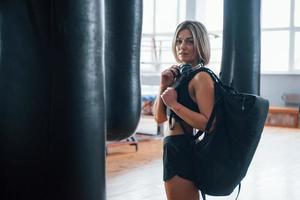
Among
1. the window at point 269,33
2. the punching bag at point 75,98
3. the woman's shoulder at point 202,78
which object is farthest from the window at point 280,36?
the punching bag at point 75,98

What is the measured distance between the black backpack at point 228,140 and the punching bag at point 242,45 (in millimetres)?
554

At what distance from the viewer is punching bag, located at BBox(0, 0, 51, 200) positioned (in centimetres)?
110

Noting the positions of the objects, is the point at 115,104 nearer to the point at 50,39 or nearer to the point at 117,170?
the point at 50,39

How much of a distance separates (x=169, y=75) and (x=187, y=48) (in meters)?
0.13

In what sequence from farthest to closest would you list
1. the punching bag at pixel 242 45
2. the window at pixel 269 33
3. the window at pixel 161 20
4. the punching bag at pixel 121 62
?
the window at pixel 161 20 → the window at pixel 269 33 → the punching bag at pixel 242 45 → the punching bag at pixel 121 62

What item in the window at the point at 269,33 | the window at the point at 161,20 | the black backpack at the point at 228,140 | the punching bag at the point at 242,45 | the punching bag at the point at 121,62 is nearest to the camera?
the black backpack at the point at 228,140

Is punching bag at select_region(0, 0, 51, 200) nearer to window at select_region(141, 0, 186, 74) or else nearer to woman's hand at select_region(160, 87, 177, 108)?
woman's hand at select_region(160, 87, 177, 108)

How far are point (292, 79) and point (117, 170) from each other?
6.29 meters

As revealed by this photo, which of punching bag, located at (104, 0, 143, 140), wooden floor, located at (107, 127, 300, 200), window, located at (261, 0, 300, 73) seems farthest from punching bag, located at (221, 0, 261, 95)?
window, located at (261, 0, 300, 73)

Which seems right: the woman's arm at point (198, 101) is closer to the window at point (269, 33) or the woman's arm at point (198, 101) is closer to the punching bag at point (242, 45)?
the punching bag at point (242, 45)

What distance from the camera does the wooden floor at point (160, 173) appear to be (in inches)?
152

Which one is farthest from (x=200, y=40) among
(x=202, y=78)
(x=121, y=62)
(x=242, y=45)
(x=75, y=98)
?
(x=75, y=98)

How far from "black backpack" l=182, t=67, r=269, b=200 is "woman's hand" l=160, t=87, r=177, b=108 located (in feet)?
0.49

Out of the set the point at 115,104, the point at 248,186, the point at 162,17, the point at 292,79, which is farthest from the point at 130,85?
the point at 162,17
